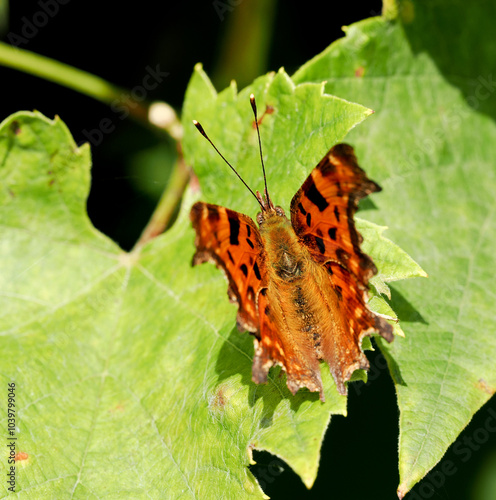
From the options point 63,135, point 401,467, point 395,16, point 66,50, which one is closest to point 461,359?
point 401,467

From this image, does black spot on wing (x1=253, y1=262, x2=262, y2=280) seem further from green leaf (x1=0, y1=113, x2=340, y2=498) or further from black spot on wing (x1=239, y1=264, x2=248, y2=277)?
green leaf (x1=0, y1=113, x2=340, y2=498)

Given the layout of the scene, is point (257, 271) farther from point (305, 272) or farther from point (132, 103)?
point (132, 103)

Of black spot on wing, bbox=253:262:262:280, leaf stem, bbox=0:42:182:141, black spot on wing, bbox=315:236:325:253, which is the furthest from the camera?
leaf stem, bbox=0:42:182:141

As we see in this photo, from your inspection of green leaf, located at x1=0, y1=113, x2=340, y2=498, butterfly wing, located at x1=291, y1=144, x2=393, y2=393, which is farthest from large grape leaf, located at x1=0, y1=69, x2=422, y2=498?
butterfly wing, located at x1=291, y1=144, x2=393, y2=393

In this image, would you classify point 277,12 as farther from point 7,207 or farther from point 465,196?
point 7,207

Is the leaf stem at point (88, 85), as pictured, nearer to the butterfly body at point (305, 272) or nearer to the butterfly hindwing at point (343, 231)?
the butterfly body at point (305, 272)

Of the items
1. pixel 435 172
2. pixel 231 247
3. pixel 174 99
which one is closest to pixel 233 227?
pixel 231 247

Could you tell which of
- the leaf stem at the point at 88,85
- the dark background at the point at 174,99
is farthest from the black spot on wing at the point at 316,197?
the leaf stem at the point at 88,85
